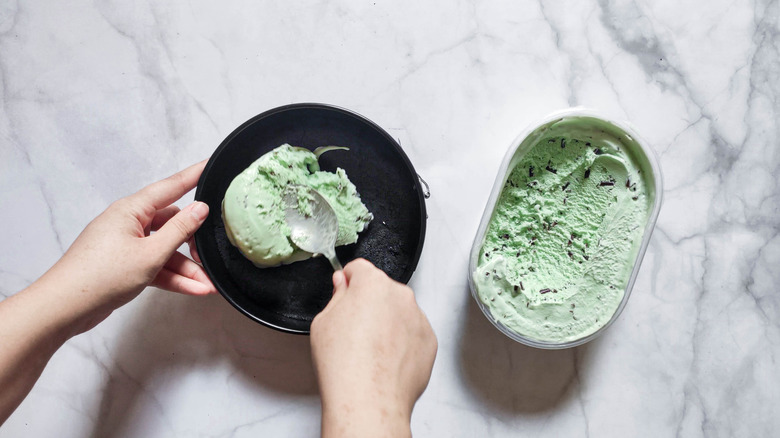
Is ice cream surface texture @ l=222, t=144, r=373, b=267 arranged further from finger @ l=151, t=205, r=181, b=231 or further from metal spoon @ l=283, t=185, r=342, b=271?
finger @ l=151, t=205, r=181, b=231

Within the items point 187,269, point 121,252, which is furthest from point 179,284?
point 121,252

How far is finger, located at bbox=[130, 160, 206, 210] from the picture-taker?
0.96 meters

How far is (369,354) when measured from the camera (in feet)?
2.55

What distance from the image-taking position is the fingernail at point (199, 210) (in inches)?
36.7

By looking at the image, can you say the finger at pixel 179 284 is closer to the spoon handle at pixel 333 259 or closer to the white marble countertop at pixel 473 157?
the white marble countertop at pixel 473 157

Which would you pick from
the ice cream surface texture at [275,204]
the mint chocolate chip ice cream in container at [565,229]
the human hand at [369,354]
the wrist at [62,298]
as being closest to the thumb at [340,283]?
the human hand at [369,354]

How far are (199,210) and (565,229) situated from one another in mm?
676

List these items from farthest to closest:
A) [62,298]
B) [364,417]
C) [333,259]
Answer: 1. [333,259]
2. [62,298]
3. [364,417]

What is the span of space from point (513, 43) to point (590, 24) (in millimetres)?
164

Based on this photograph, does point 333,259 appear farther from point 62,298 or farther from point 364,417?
point 62,298

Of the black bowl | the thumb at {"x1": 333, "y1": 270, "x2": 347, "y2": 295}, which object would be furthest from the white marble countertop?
the thumb at {"x1": 333, "y1": 270, "x2": 347, "y2": 295}

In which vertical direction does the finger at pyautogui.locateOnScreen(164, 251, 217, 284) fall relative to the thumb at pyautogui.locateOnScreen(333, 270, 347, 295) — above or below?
below

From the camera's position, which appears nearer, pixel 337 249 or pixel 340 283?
pixel 340 283

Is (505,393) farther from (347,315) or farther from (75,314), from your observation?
(75,314)
